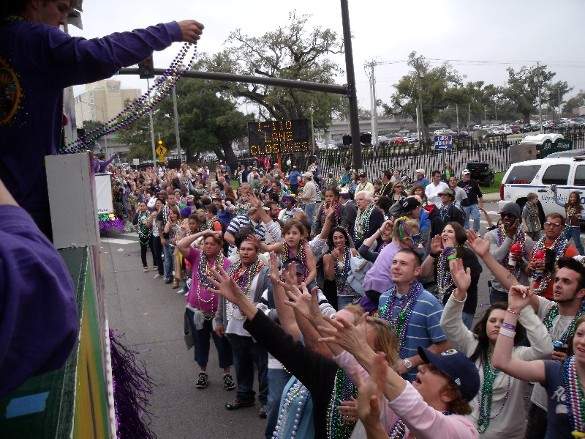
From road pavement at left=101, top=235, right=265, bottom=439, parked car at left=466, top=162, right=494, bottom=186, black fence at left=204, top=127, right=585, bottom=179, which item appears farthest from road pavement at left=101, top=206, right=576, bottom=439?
black fence at left=204, top=127, right=585, bottom=179

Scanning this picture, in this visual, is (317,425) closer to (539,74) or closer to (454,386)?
(454,386)

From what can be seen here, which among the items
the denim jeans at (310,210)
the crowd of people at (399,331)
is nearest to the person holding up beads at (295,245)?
the crowd of people at (399,331)

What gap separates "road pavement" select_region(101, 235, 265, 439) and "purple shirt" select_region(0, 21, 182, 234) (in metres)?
4.35

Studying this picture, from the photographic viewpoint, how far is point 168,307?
11.3 m

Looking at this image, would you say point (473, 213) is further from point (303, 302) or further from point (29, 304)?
point (29, 304)

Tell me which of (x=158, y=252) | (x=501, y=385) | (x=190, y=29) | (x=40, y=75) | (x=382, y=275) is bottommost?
(x=158, y=252)

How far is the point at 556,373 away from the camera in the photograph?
3.36m

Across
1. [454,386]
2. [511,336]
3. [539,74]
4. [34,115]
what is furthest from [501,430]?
[539,74]

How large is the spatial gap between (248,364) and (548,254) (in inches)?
125

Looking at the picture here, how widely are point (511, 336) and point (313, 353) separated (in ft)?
3.65

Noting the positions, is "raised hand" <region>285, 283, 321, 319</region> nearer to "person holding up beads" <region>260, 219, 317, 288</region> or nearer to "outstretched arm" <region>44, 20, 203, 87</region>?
"outstretched arm" <region>44, 20, 203, 87</region>

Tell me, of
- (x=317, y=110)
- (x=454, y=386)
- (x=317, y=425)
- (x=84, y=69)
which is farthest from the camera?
(x=317, y=110)

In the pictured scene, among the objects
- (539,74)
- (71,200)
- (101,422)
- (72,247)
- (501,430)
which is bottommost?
(501,430)

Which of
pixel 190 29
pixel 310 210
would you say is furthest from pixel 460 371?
pixel 310 210
